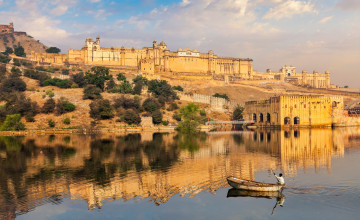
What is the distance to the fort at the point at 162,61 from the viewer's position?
337 ft

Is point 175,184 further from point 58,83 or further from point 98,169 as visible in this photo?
point 58,83

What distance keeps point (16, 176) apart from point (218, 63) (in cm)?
10060

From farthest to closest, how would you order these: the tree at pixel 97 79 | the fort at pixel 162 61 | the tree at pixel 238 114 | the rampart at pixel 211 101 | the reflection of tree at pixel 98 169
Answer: the fort at pixel 162 61, the rampart at pixel 211 101, the tree at pixel 97 79, the tree at pixel 238 114, the reflection of tree at pixel 98 169

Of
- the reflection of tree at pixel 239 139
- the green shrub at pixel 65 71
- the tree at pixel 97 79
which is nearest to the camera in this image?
the reflection of tree at pixel 239 139

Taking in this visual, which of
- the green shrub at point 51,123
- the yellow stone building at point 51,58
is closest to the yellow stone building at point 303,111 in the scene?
the green shrub at point 51,123

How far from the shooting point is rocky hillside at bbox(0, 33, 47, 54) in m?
146

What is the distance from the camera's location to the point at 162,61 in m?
108

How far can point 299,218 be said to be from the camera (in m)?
13.8

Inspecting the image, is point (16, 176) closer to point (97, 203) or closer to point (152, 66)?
A: point (97, 203)

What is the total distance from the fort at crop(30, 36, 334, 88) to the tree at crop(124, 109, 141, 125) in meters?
39.8

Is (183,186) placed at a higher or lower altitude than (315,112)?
lower

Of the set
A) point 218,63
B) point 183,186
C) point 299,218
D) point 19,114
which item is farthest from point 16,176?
point 218,63

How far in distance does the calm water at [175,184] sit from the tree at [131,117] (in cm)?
2631

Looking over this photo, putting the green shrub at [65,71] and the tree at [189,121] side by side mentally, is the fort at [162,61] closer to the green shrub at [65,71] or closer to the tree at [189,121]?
the green shrub at [65,71]
